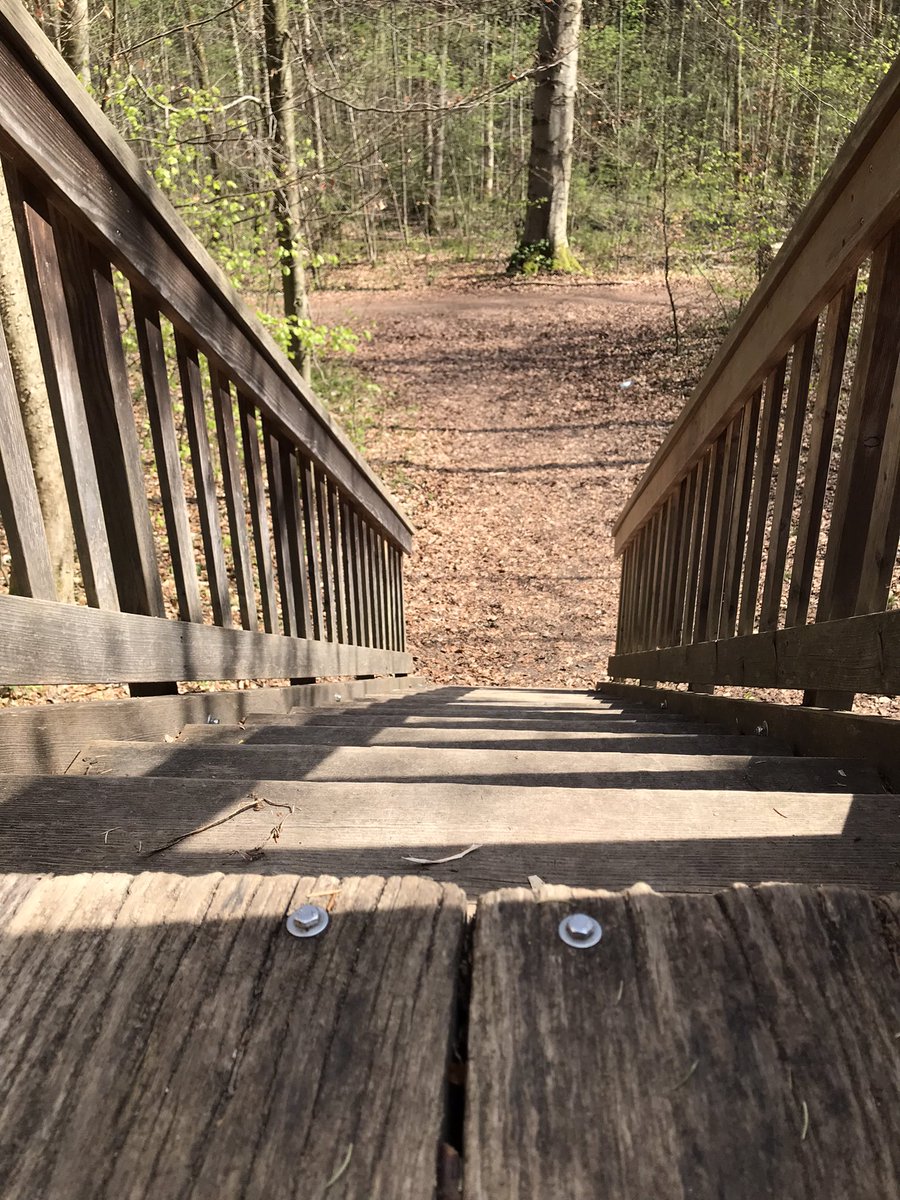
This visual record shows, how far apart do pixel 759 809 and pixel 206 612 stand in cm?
639

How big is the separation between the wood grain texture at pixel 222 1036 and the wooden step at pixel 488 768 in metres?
0.86

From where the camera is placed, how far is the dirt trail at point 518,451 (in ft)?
26.6

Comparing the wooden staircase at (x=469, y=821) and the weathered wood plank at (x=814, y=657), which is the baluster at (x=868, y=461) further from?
the wooden staircase at (x=469, y=821)

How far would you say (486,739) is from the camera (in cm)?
258

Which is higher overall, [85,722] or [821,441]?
[821,441]

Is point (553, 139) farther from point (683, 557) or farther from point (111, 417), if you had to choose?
point (111, 417)

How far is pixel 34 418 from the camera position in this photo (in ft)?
16.1

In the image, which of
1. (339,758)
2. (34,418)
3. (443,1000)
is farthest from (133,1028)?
(34,418)

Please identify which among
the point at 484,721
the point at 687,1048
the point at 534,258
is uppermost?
the point at 534,258

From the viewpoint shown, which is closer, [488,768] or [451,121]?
[488,768]

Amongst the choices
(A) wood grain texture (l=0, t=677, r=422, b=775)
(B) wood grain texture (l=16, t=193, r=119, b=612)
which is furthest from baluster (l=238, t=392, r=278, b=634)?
(B) wood grain texture (l=16, t=193, r=119, b=612)

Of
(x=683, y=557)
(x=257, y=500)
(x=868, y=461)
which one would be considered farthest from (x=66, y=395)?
(x=683, y=557)

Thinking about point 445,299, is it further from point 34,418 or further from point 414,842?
point 414,842

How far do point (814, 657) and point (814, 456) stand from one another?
53 centimetres
